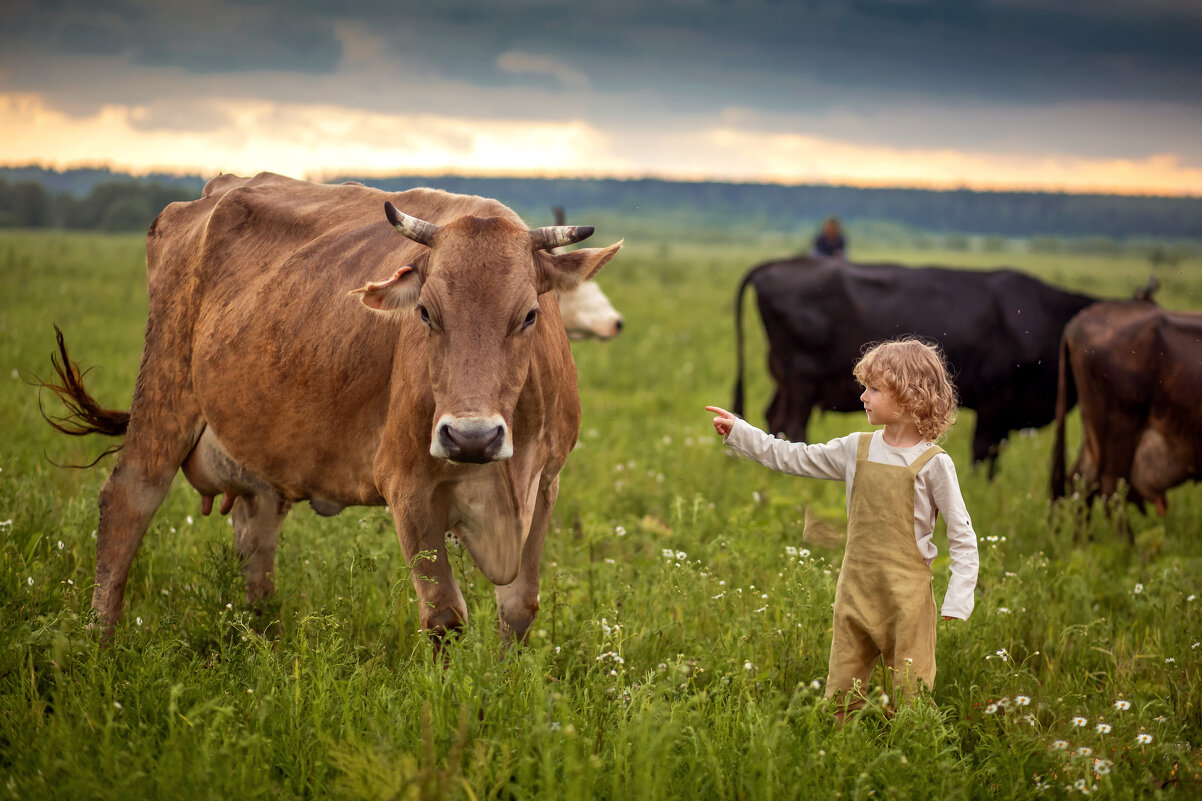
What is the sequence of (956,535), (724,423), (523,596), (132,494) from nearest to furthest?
(956,535)
(724,423)
(523,596)
(132,494)

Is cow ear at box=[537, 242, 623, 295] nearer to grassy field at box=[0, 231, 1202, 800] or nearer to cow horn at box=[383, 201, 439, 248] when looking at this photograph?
cow horn at box=[383, 201, 439, 248]

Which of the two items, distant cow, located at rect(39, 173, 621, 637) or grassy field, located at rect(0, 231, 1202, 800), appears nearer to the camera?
grassy field, located at rect(0, 231, 1202, 800)

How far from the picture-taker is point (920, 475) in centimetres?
362

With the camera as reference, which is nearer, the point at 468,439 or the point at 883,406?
the point at 468,439

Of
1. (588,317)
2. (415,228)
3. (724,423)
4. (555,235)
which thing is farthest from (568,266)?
(588,317)

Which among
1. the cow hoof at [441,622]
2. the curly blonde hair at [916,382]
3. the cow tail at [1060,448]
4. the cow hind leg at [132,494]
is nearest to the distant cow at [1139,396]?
the cow tail at [1060,448]

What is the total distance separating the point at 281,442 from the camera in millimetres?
4543

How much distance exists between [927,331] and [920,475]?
7.18 meters

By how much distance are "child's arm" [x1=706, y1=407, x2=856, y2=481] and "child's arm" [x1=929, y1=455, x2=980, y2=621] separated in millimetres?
339

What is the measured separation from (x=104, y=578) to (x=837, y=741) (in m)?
3.68

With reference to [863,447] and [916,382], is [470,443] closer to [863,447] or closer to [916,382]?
[863,447]

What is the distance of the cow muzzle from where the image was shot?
11.2 ft

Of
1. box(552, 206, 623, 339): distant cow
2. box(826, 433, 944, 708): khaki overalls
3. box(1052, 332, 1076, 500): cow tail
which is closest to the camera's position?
box(826, 433, 944, 708): khaki overalls

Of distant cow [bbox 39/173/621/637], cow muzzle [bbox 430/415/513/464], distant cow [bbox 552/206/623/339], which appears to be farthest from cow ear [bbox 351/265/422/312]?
distant cow [bbox 552/206/623/339]
